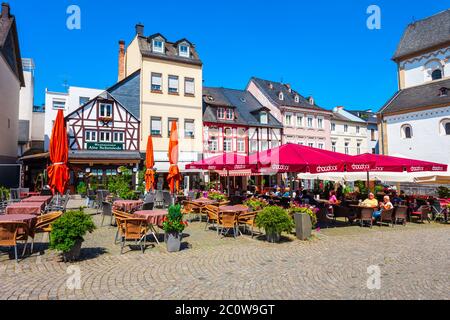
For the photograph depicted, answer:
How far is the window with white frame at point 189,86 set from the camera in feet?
97.2

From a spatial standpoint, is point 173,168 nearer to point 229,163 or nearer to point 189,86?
point 229,163

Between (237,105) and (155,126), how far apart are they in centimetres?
1080

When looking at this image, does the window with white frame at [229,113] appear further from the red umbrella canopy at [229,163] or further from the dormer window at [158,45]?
the red umbrella canopy at [229,163]

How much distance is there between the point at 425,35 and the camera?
34781 mm

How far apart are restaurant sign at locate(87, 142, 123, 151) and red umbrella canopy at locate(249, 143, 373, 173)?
1829 centimetres

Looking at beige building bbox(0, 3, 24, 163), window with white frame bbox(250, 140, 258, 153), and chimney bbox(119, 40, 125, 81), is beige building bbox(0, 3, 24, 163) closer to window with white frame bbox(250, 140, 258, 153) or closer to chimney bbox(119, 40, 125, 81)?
chimney bbox(119, 40, 125, 81)

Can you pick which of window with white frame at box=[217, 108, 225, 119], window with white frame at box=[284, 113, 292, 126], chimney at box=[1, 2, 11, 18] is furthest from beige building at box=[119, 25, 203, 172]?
window with white frame at box=[284, 113, 292, 126]

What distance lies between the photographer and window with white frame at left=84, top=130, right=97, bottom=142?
25.4m

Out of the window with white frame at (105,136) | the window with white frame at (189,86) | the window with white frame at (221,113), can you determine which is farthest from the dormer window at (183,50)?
the window with white frame at (105,136)

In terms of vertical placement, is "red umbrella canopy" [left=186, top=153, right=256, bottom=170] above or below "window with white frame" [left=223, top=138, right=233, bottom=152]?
below

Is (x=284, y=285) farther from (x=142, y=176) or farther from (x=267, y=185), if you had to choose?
(x=267, y=185)

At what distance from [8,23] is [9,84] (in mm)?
4591

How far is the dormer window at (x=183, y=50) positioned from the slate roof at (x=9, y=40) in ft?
44.0
